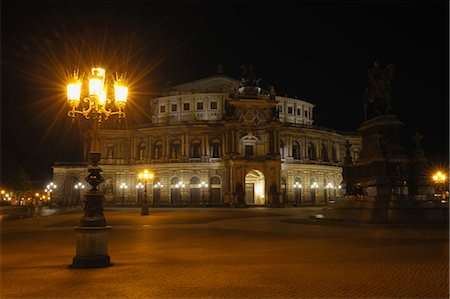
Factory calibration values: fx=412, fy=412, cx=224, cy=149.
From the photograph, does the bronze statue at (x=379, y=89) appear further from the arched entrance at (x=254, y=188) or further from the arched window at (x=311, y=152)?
the arched window at (x=311, y=152)

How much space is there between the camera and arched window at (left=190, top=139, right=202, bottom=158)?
72125 mm

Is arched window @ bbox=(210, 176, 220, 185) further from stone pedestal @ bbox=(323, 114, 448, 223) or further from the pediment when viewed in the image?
stone pedestal @ bbox=(323, 114, 448, 223)

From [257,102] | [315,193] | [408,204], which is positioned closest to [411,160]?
[408,204]

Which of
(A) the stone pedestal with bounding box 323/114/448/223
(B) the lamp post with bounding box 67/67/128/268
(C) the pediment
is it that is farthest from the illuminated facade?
(B) the lamp post with bounding box 67/67/128/268

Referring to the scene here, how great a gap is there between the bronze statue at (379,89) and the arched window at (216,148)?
44.7 meters

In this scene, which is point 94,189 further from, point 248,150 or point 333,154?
point 333,154

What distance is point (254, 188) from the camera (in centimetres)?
7081

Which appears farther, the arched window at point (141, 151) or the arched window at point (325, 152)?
the arched window at point (325, 152)

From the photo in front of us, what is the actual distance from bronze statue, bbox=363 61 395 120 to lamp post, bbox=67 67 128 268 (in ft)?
62.6

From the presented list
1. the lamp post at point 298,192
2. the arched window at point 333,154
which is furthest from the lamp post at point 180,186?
the arched window at point 333,154

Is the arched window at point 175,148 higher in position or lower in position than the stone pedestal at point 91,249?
higher

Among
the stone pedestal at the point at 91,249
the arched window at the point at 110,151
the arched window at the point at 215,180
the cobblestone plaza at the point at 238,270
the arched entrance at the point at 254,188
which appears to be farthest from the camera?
the arched window at the point at 110,151

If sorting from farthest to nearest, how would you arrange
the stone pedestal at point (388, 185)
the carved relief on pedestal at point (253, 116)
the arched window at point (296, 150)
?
the arched window at point (296, 150), the carved relief on pedestal at point (253, 116), the stone pedestal at point (388, 185)

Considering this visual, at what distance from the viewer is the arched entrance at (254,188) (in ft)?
225
